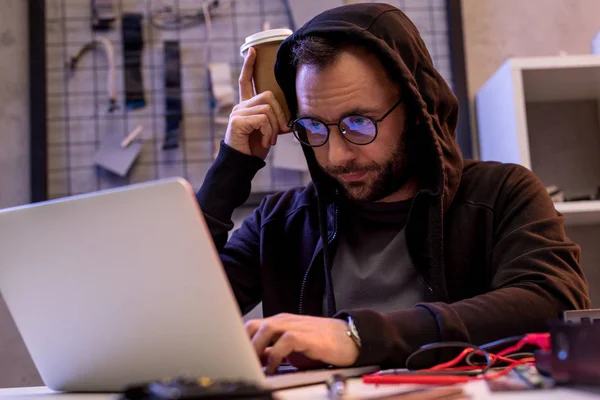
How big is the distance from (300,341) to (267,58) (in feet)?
2.87

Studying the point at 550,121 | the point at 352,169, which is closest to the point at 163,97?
the point at 352,169

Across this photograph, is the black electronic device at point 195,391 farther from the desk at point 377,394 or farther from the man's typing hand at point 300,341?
the man's typing hand at point 300,341

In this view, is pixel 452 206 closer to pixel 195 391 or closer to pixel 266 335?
pixel 266 335

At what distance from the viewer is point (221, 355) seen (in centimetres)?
69

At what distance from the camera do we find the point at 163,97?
211cm

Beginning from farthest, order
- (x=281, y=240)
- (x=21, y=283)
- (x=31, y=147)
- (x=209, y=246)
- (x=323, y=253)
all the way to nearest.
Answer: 1. (x=31, y=147)
2. (x=281, y=240)
3. (x=323, y=253)
4. (x=21, y=283)
5. (x=209, y=246)

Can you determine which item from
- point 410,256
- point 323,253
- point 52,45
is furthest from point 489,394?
point 52,45

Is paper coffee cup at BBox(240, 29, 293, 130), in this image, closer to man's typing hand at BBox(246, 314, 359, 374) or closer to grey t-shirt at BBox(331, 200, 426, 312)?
grey t-shirt at BBox(331, 200, 426, 312)

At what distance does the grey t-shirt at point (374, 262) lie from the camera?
1.38 metres

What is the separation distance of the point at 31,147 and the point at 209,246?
5.30 ft

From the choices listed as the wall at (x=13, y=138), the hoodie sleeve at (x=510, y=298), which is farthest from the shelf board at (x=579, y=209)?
the wall at (x=13, y=138)

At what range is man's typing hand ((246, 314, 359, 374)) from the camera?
797 mm

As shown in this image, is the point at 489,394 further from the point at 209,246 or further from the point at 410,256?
the point at 410,256

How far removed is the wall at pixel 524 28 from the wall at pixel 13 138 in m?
1.39
